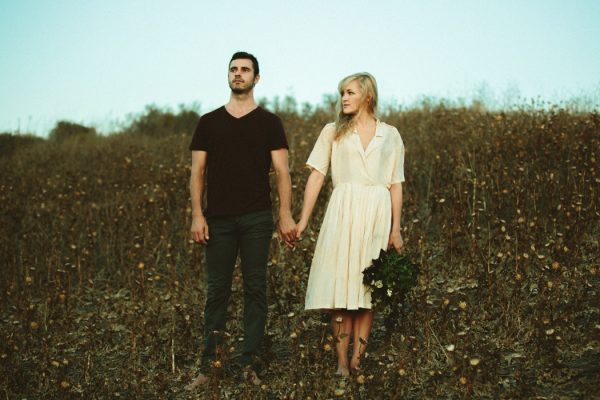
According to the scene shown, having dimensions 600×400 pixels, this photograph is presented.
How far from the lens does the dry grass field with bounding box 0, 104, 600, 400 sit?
462cm

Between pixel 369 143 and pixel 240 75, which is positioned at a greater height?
pixel 240 75

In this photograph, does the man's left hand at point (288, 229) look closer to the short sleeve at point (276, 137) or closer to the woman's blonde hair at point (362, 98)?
the short sleeve at point (276, 137)

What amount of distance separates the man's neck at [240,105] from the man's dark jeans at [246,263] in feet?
2.37

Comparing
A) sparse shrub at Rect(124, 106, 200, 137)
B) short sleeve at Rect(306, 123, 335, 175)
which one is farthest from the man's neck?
sparse shrub at Rect(124, 106, 200, 137)

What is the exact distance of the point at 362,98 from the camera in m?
4.62

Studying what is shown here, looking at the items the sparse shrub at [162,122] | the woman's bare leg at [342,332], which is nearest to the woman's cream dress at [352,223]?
the woman's bare leg at [342,332]

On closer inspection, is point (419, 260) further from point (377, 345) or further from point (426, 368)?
point (426, 368)

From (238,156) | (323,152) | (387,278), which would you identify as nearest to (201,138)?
(238,156)

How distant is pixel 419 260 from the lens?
6980mm

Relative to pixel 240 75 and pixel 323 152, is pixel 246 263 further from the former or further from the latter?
pixel 240 75

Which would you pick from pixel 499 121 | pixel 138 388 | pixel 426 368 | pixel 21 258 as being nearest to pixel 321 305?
pixel 426 368

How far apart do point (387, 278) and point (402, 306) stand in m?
0.63

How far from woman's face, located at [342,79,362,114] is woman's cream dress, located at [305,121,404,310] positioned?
18cm

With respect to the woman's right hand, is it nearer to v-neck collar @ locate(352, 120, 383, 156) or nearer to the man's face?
v-neck collar @ locate(352, 120, 383, 156)
